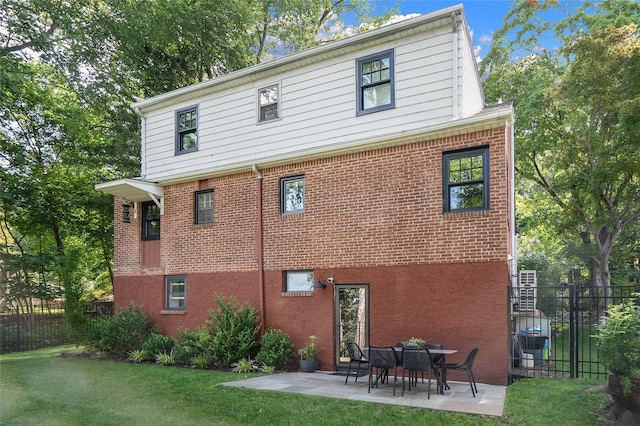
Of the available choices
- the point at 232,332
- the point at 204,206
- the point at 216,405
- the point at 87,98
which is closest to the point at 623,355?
the point at 216,405

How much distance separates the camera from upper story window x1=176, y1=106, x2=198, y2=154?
44.2ft

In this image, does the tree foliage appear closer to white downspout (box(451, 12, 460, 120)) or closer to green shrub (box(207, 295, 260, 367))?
A: green shrub (box(207, 295, 260, 367))

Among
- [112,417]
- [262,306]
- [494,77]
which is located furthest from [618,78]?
[112,417]

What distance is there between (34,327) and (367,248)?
13.6 m

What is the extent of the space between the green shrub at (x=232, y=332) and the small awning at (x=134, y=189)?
12.9 feet

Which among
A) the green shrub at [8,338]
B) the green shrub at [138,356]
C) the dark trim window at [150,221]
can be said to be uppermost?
the dark trim window at [150,221]

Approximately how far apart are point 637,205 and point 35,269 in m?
23.9

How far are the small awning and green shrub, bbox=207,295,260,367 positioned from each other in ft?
12.9

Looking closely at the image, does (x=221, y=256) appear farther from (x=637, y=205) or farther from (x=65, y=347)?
(x=637, y=205)

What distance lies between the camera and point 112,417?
21.9 ft

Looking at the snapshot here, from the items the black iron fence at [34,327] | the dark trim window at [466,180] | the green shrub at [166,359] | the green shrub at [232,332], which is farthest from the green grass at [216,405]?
the black iron fence at [34,327]

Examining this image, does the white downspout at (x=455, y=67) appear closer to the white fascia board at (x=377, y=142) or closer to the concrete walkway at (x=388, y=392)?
the white fascia board at (x=377, y=142)

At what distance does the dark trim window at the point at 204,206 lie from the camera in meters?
12.8

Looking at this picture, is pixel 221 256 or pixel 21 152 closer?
pixel 221 256
